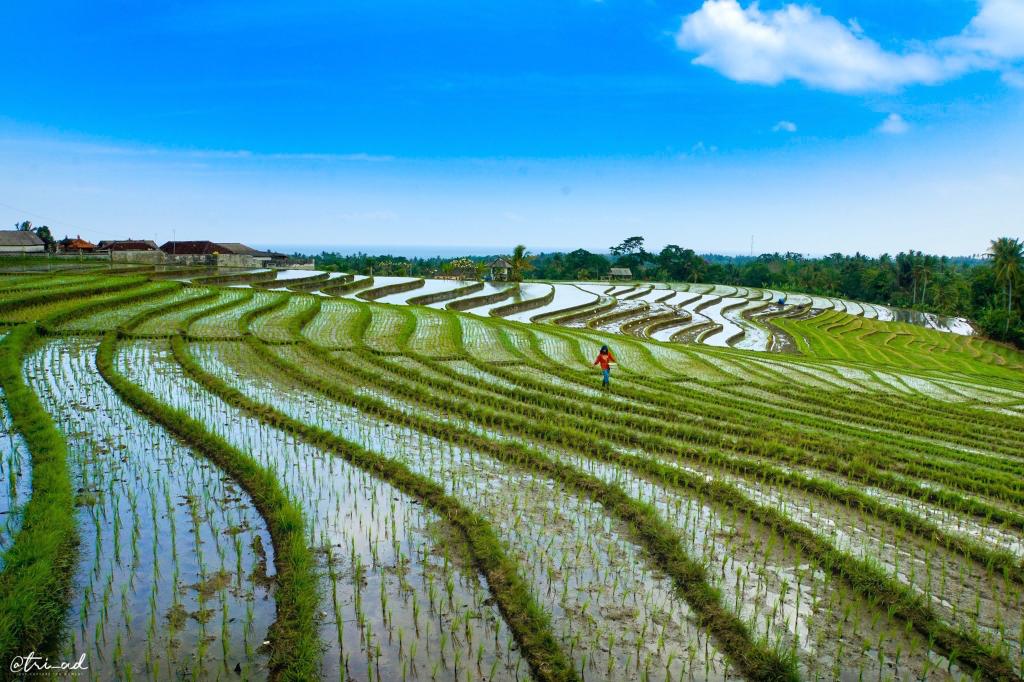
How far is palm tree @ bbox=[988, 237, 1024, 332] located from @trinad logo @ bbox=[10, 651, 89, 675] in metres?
49.8

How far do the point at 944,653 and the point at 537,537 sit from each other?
2809mm

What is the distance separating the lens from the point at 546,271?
67.8 metres

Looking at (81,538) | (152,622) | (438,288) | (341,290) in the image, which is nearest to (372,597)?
(152,622)

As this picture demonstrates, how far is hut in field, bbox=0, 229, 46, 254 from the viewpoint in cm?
3666

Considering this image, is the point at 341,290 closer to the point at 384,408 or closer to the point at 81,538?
the point at 384,408

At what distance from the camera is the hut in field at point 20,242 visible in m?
36.7

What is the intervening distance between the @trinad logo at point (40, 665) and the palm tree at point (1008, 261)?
49.8 m

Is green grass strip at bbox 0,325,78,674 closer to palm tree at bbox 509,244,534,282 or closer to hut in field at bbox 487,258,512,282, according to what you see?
palm tree at bbox 509,244,534,282

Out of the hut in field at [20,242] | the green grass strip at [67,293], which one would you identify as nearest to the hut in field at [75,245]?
the hut in field at [20,242]

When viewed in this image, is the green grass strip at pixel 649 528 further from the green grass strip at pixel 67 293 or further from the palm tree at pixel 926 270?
the palm tree at pixel 926 270

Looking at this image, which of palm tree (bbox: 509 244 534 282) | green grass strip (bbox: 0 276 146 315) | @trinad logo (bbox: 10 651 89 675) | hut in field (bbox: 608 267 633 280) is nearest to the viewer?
@trinad logo (bbox: 10 651 89 675)

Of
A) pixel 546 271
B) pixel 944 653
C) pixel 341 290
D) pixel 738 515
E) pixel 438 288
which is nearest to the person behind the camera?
pixel 944 653

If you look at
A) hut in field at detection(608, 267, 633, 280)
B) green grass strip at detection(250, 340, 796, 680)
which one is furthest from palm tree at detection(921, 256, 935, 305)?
green grass strip at detection(250, 340, 796, 680)

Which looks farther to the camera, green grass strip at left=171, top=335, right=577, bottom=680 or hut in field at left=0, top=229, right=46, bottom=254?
hut in field at left=0, top=229, right=46, bottom=254
